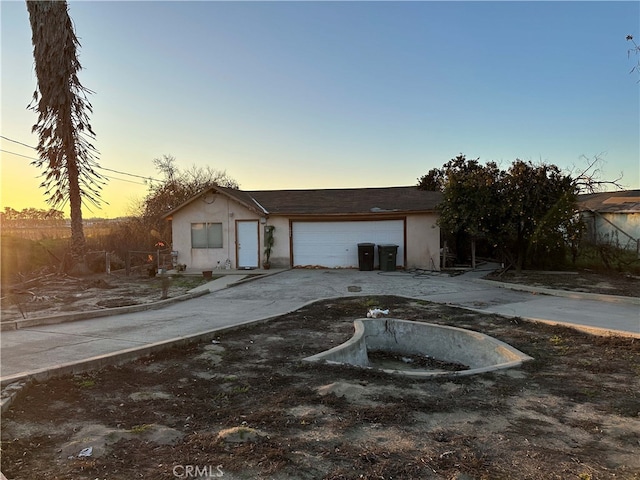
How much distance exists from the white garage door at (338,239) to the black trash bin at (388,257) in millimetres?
664

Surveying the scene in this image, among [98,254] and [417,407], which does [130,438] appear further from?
[98,254]

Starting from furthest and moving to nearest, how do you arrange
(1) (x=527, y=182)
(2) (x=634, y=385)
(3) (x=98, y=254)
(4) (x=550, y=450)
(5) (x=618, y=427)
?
(3) (x=98, y=254)
(1) (x=527, y=182)
(2) (x=634, y=385)
(5) (x=618, y=427)
(4) (x=550, y=450)

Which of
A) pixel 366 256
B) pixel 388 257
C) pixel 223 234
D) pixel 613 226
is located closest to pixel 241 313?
pixel 366 256

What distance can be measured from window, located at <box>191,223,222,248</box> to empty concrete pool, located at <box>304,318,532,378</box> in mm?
12088

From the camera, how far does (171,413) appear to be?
4.21 meters

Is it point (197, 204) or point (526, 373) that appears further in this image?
point (197, 204)

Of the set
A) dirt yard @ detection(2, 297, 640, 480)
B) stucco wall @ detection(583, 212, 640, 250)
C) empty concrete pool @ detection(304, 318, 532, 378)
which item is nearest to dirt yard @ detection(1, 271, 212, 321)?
dirt yard @ detection(2, 297, 640, 480)

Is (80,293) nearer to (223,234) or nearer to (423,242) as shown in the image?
(223,234)

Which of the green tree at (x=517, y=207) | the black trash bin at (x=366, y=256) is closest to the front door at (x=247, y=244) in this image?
the black trash bin at (x=366, y=256)

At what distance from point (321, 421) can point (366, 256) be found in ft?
45.7

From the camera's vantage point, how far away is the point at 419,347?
799cm

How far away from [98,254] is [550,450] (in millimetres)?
19409

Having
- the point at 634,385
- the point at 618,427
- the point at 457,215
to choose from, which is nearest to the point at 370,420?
the point at 618,427

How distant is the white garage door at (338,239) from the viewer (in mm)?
18281
